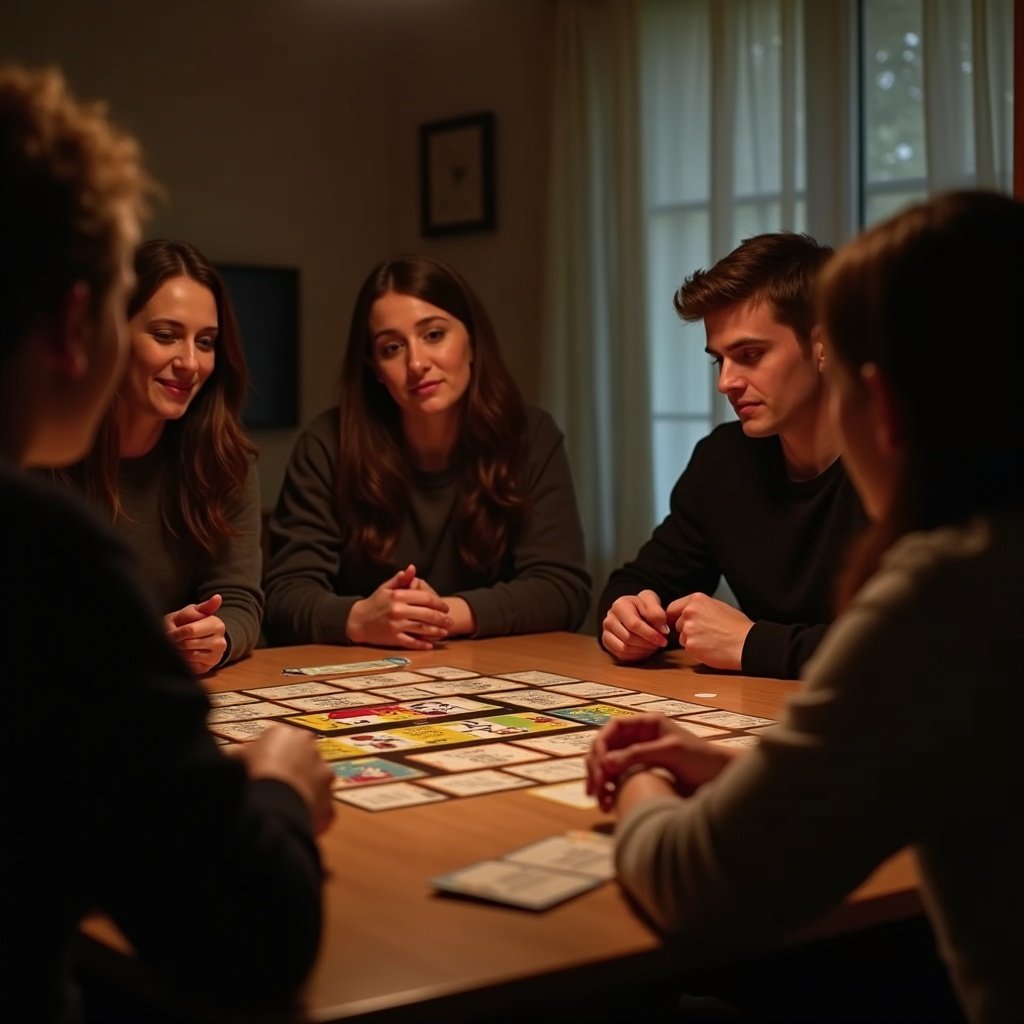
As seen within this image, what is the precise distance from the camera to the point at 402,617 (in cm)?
267

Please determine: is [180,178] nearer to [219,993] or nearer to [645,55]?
[645,55]

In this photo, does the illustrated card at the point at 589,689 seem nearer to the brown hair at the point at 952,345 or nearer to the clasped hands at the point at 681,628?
the clasped hands at the point at 681,628

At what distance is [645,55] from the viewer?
187 inches

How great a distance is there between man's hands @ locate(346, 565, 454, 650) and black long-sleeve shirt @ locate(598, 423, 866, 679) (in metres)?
0.32

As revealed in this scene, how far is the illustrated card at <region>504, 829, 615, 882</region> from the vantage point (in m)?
1.34

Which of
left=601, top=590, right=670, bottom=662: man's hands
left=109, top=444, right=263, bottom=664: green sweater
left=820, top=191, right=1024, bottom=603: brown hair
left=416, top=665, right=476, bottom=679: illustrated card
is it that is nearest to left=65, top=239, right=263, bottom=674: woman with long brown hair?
left=109, top=444, right=263, bottom=664: green sweater

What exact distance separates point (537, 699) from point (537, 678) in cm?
21

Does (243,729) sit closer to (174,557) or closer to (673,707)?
(673,707)

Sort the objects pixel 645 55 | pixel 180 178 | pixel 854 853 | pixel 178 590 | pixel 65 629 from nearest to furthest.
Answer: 1. pixel 65 629
2. pixel 854 853
3. pixel 178 590
4. pixel 645 55
5. pixel 180 178

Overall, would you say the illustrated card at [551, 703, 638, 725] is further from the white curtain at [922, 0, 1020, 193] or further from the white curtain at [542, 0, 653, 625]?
the white curtain at [542, 0, 653, 625]

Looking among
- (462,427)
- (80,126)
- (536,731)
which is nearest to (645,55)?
(462,427)

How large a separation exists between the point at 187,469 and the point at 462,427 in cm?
69

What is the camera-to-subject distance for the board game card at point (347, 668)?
241cm

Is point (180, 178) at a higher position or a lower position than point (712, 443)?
higher
